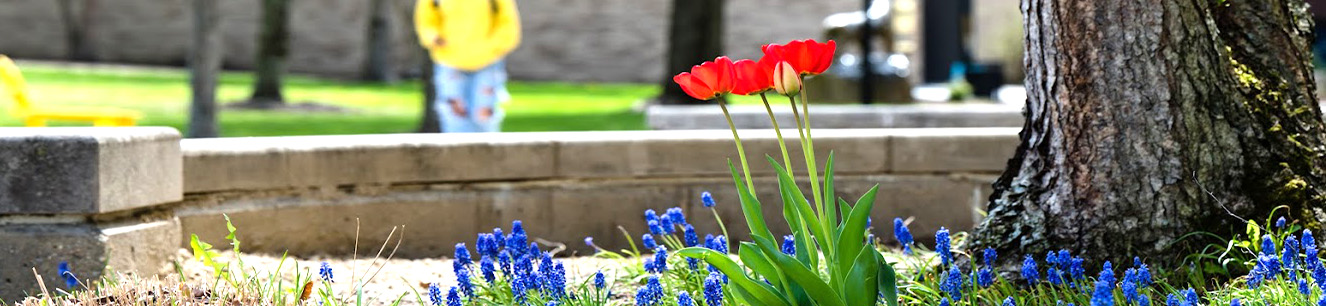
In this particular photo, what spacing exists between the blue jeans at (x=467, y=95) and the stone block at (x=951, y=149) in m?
3.63

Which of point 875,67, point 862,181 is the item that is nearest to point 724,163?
point 862,181

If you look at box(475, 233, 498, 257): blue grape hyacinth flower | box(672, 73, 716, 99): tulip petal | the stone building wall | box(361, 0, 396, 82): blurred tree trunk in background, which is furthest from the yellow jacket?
the stone building wall

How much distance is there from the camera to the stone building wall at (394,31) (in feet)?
82.4

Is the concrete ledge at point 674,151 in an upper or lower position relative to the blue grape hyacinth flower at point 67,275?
upper

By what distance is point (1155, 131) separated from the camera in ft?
12.2

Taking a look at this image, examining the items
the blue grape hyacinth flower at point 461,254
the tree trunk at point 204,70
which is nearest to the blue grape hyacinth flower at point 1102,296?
the blue grape hyacinth flower at point 461,254

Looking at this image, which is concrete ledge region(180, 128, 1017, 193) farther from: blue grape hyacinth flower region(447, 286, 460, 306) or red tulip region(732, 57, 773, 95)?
red tulip region(732, 57, 773, 95)

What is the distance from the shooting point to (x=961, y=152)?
541cm

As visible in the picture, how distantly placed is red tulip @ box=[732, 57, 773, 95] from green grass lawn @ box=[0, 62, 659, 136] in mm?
8963

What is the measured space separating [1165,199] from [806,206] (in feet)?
4.33

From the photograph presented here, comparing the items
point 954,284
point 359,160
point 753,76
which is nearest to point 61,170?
point 359,160

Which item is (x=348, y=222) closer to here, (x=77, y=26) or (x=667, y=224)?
(x=667, y=224)

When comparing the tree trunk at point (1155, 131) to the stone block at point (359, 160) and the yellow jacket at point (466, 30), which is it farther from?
the yellow jacket at point (466, 30)

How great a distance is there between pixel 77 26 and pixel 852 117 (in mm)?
21579
